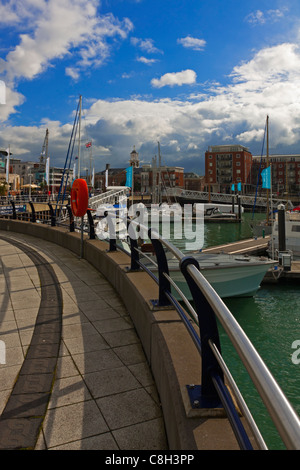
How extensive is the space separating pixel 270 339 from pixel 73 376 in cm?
986

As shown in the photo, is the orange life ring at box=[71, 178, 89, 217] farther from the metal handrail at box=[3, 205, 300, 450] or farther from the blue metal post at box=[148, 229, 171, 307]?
the metal handrail at box=[3, 205, 300, 450]

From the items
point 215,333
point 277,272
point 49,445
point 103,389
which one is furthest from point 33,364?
point 277,272

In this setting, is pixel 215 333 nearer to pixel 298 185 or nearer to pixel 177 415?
pixel 177 415

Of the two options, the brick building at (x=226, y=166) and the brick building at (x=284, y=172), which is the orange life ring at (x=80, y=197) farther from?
the brick building at (x=284, y=172)

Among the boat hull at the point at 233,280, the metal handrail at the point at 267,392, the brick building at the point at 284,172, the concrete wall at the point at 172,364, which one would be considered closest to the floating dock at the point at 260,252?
the boat hull at the point at 233,280

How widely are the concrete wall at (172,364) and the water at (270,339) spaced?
2.97 meters

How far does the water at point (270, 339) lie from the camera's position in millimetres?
7230

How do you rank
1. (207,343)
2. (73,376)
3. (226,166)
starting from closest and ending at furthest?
(207,343)
(73,376)
(226,166)

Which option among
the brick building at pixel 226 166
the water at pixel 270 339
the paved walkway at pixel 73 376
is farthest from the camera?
the brick building at pixel 226 166

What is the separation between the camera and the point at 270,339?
38.0 ft

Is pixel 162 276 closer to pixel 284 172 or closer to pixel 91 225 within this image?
pixel 91 225

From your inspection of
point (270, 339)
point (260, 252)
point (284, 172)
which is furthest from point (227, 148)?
point (270, 339)

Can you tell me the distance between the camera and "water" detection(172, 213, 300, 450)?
23.7 feet

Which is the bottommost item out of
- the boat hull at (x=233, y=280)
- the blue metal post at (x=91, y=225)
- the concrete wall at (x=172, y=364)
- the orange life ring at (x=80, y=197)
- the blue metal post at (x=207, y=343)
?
the boat hull at (x=233, y=280)
